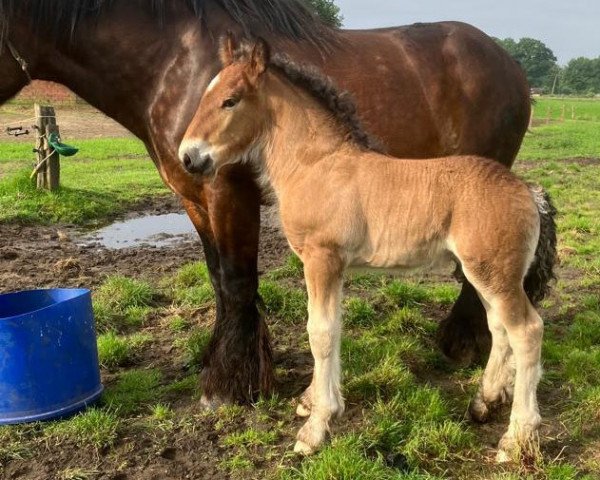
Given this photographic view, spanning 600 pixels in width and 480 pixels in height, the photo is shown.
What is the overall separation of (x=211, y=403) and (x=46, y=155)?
6806 millimetres

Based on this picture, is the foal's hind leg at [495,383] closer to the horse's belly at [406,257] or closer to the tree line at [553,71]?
the horse's belly at [406,257]

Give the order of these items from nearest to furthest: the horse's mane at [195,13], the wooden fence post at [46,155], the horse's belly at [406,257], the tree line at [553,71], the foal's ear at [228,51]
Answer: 1. the horse's belly at [406,257]
2. the foal's ear at [228,51]
3. the horse's mane at [195,13]
4. the wooden fence post at [46,155]
5. the tree line at [553,71]

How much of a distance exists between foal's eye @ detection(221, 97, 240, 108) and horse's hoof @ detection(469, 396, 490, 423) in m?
2.00

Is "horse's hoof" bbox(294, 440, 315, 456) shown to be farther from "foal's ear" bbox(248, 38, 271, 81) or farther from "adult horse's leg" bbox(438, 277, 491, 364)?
"foal's ear" bbox(248, 38, 271, 81)

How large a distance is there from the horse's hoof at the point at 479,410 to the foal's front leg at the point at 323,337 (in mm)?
767

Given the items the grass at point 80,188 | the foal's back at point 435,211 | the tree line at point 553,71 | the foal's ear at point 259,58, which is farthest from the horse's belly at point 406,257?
the tree line at point 553,71

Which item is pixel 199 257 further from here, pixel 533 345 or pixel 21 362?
pixel 533 345

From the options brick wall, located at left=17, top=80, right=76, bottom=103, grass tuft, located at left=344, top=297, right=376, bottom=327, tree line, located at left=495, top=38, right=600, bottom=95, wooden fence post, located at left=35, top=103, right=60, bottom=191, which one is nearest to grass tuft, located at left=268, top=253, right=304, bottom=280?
grass tuft, located at left=344, top=297, right=376, bottom=327

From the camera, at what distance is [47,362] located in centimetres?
341

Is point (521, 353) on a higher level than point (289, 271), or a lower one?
higher

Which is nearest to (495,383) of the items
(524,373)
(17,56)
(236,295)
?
(524,373)

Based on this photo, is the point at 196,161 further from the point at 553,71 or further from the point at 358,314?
the point at 553,71

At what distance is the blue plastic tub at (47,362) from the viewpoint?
3.32 meters

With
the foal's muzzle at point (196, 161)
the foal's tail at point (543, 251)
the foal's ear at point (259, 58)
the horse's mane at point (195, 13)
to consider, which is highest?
the horse's mane at point (195, 13)
